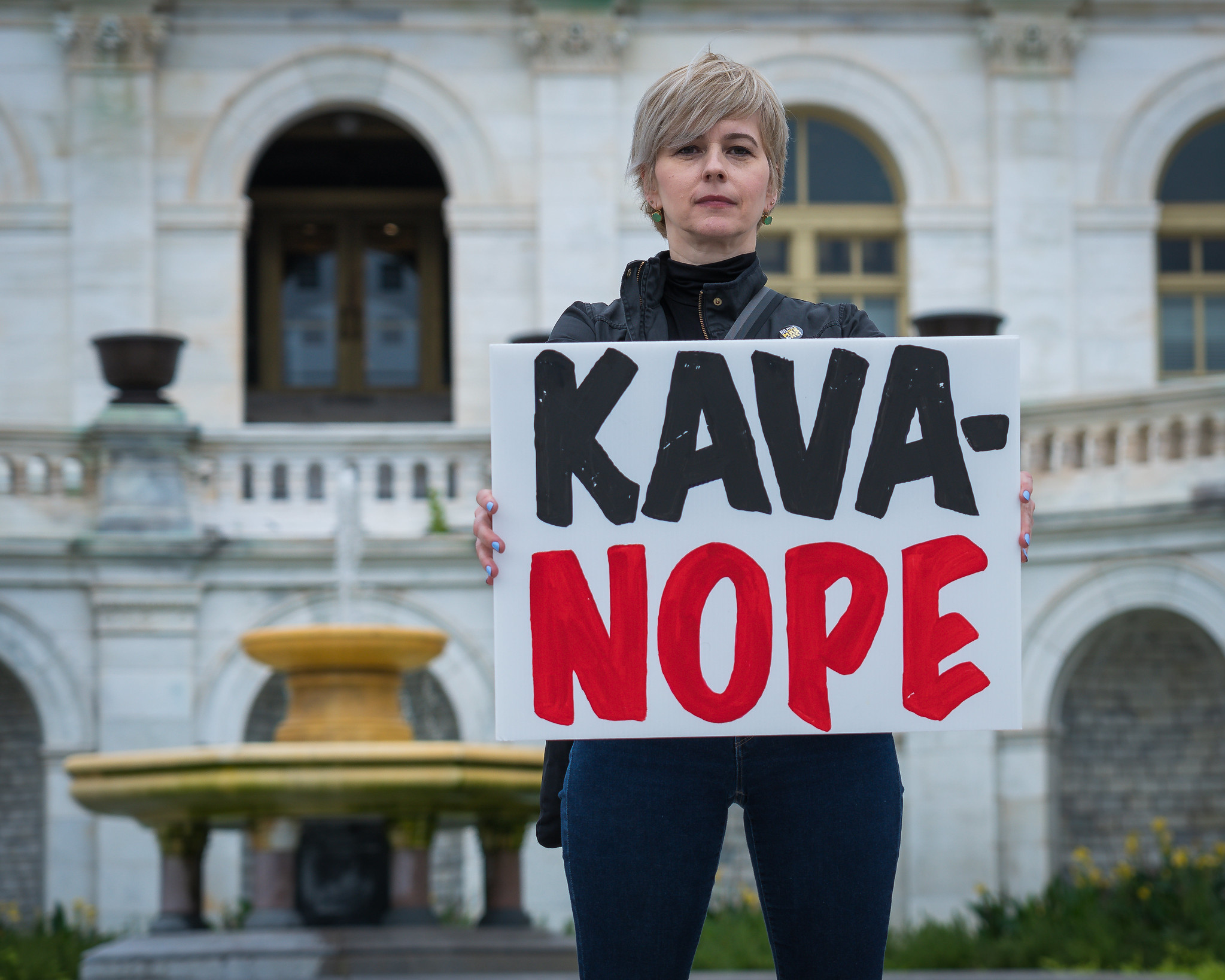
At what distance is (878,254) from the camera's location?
69.3 feet

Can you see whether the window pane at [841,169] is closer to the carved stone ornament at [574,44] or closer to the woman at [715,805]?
the carved stone ornament at [574,44]

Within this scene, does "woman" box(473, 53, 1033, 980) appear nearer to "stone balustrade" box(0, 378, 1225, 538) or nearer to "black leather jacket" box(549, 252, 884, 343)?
"black leather jacket" box(549, 252, 884, 343)

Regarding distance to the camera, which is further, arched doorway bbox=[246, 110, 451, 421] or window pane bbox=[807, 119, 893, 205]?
arched doorway bbox=[246, 110, 451, 421]

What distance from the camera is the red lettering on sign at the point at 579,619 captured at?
288 cm

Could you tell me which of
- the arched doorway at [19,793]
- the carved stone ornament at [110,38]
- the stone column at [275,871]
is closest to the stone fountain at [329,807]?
the stone column at [275,871]

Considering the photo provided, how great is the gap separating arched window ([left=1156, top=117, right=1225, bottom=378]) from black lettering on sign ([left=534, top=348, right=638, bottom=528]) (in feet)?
64.1

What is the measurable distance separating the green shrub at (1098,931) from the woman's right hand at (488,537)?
28.6 feet

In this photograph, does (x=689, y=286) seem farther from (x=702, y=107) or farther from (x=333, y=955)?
(x=333, y=955)

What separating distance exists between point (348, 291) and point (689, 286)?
21.0 m

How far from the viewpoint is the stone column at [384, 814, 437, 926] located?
9883mm

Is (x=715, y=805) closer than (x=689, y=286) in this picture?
Yes

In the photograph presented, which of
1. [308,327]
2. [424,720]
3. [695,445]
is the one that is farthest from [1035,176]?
[695,445]

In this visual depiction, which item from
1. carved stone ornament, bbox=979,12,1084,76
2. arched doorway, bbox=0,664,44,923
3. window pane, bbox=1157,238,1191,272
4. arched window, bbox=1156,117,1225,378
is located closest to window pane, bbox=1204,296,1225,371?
arched window, bbox=1156,117,1225,378

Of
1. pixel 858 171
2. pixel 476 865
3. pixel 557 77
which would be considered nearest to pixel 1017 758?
pixel 476 865
